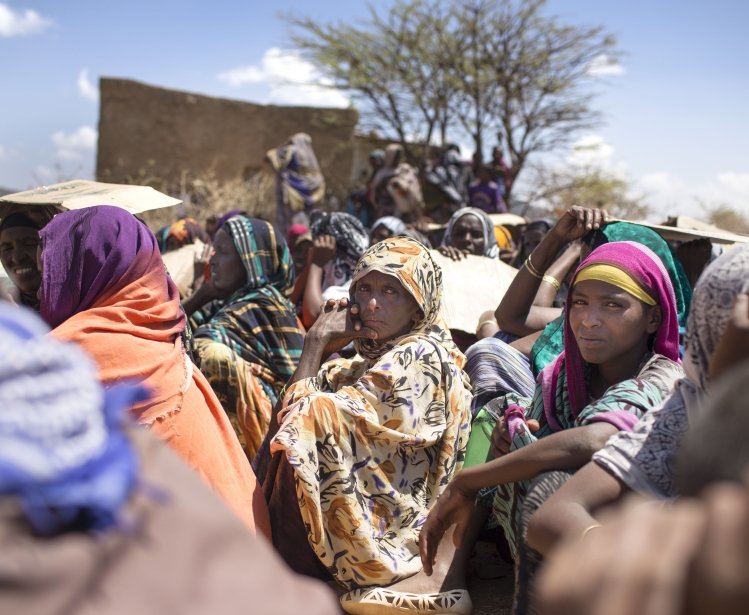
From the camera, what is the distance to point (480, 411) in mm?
3307

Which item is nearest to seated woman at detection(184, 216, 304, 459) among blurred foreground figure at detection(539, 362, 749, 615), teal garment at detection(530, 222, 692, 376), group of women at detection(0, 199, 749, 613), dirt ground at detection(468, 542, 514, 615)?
group of women at detection(0, 199, 749, 613)

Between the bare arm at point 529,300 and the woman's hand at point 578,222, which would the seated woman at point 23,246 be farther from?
the woman's hand at point 578,222

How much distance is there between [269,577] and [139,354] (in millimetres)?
1729

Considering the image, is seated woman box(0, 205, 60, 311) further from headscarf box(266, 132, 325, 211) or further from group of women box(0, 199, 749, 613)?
headscarf box(266, 132, 325, 211)

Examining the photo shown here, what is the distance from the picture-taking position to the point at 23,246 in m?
3.88

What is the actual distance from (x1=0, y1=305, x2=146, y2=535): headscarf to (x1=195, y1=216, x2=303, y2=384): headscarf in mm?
3376

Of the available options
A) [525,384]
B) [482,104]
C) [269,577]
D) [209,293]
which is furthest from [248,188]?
[269,577]

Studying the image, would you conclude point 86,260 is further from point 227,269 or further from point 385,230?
point 385,230

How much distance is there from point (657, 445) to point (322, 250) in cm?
413

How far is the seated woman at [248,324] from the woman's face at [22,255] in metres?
0.86

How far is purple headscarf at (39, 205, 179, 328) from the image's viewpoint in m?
2.84

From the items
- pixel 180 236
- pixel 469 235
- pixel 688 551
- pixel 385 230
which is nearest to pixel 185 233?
pixel 180 236

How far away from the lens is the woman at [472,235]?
6102 millimetres

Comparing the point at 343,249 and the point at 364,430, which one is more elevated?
the point at 343,249
